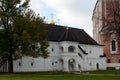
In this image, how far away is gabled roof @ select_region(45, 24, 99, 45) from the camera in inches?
3169

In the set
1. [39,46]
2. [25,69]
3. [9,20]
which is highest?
[9,20]

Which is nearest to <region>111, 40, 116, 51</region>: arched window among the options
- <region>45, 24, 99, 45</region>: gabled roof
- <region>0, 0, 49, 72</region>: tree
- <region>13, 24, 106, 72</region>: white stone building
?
<region>45, 24, 99, 45</region>: gabled roof

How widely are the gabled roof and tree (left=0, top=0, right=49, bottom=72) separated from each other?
53.3 ft

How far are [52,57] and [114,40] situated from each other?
26390 mm

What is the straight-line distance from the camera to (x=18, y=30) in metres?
61.5

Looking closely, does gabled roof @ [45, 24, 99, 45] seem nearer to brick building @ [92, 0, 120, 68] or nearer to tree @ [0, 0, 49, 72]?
brick building @ [92, 0, 120, 68]

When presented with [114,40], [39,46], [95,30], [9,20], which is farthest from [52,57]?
[95,30]

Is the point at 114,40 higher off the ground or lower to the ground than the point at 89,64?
higher

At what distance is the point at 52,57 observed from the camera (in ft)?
260

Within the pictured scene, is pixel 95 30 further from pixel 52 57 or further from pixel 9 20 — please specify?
pixel 9 20

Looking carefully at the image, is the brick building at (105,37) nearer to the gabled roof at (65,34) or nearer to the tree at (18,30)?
the gabled roof at (65,34)

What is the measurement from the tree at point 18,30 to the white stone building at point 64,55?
10868 mm

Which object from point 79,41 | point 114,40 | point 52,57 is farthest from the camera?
point 114,40

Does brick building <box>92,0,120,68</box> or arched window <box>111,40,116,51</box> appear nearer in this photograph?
brick building <box>92,0,120,68</box>
